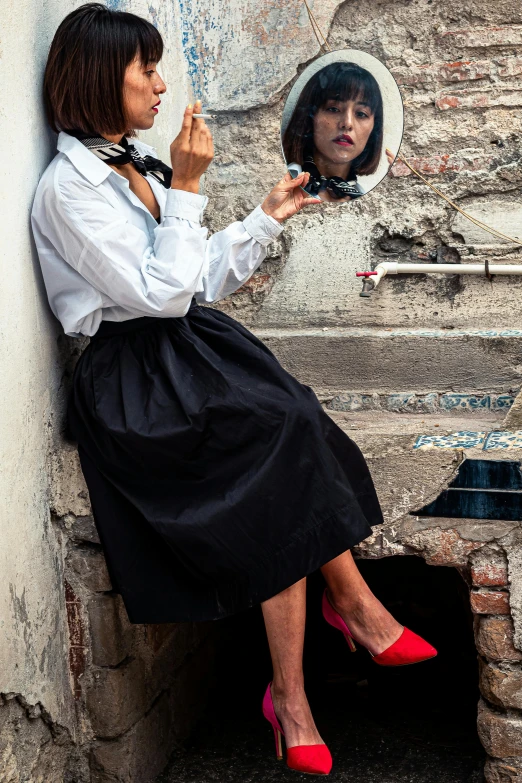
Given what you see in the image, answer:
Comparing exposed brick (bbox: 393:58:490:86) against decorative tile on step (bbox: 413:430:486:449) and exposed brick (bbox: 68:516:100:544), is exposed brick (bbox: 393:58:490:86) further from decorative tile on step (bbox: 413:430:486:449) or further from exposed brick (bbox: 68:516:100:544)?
exposed brick (bbox: 68:516:100:544)

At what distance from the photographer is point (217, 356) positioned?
6.96ft

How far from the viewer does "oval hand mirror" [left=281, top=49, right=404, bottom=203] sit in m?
2.78

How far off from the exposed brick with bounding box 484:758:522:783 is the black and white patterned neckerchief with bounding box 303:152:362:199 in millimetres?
1759

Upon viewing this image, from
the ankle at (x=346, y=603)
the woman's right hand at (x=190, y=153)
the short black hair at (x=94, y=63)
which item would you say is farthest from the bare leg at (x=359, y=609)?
the short black hair at (x=94, y=63)

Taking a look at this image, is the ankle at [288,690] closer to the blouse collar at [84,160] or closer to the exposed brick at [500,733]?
the exposed brick at [500,733]

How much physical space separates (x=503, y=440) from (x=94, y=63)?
1487 mm

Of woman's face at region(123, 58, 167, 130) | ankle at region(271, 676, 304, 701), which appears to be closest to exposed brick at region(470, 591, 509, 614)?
ankle at region(271, 676, 304, 701)

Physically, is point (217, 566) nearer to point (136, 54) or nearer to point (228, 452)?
point (228, 452)

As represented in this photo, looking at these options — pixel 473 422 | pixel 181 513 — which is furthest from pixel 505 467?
pixel 181 513

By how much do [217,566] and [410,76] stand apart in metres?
2.10

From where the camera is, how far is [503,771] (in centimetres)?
224

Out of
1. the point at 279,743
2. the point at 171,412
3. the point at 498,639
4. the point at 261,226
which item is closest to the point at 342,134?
the point at 261,226

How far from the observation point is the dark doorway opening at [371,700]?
2.50 m

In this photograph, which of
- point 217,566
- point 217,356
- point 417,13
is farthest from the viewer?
point 417,13
